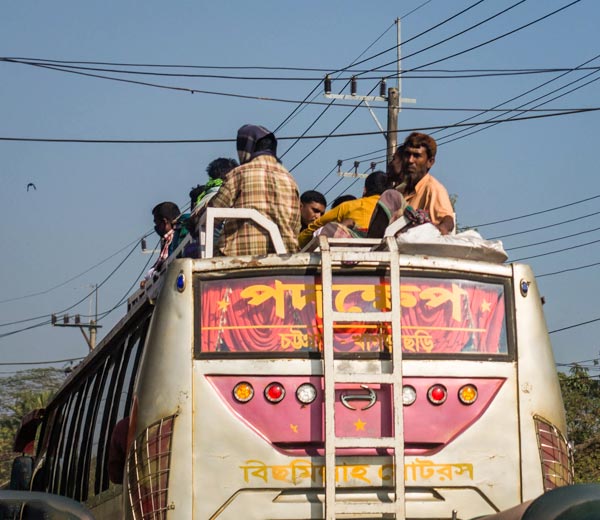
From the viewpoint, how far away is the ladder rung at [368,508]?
21.9 ft

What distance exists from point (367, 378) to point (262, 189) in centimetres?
217

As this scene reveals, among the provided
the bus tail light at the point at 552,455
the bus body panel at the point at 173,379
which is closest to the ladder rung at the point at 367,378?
the bus body panel at the point at 173,379

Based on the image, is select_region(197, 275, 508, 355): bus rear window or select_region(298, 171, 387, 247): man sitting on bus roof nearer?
select_region(197, 275, 508, 355): bus rear window

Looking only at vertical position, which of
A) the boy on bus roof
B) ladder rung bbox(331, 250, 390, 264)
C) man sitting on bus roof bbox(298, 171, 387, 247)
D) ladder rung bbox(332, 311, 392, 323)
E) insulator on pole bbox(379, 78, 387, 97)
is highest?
insulator on pole bbox(379, 78, 387, 97)

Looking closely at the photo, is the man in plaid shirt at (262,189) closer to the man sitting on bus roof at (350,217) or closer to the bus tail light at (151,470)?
the man sitting on bus roof at (350,217)

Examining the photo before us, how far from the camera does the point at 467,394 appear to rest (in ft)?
23.5

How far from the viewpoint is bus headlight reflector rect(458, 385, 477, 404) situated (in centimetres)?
713

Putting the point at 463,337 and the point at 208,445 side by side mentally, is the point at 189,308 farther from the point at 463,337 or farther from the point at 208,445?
the point at 463,337

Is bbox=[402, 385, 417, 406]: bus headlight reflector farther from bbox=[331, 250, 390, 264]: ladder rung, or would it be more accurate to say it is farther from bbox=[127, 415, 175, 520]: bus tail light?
bbox=[127, 415, 175, 520]: bus tail light

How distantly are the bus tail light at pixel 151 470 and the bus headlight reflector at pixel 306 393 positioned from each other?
0.72 meters

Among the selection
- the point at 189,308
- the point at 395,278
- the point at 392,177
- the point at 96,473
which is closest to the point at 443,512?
the point at 395,278

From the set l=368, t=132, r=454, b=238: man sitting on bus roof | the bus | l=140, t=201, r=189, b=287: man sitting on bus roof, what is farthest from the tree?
the bus

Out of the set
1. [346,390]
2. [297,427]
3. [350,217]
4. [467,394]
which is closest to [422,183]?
[350,217]

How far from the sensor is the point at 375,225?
313 inches
